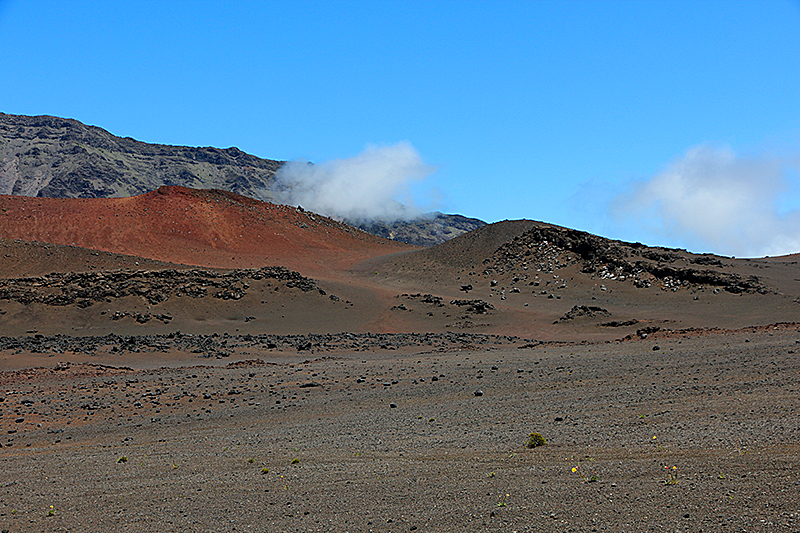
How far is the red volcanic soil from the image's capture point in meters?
56.4

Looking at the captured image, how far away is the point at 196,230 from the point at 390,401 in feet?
173

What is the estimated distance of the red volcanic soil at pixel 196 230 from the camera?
5641 centimetres

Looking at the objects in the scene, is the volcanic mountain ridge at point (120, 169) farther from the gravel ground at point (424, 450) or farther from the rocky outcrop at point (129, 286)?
the gravel ground at point (424, 450)

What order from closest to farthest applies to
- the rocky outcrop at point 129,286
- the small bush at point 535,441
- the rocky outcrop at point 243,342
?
the small bush at point 535,441
the rocky outcrop at point 243,342
the rocky outcrop at point 129,286

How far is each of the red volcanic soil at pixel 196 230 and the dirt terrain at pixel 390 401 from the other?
11.9 metres

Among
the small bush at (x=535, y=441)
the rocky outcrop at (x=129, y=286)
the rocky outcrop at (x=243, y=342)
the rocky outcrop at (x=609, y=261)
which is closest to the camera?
the small bush at (x=535, y=441)

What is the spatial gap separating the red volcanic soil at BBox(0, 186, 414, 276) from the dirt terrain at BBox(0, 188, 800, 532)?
11928mm

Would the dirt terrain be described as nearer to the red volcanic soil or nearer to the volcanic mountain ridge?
Result: the red volcanic soil

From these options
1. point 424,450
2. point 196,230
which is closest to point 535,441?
point 424,450

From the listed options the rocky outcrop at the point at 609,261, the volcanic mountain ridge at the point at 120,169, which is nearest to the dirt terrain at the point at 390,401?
the rocky outcrop at the point at 609,261

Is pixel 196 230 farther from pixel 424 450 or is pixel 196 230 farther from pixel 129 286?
pixel 424 450

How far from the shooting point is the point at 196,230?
208ft

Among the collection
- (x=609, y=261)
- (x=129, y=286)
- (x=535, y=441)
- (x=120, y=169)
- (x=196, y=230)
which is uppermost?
(x=120, y=169)

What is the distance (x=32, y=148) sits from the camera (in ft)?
446
